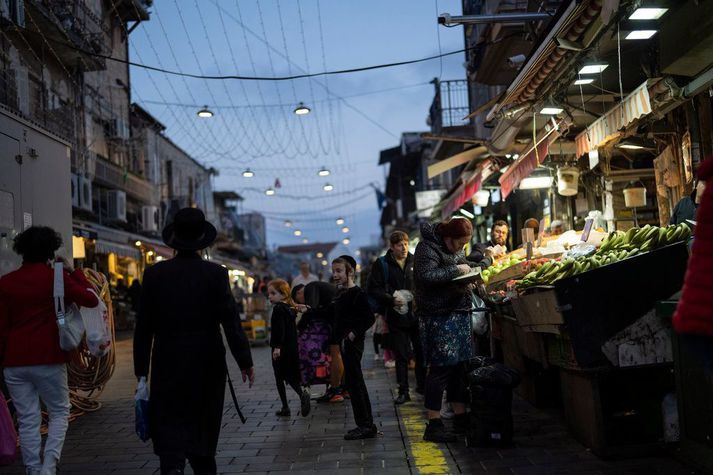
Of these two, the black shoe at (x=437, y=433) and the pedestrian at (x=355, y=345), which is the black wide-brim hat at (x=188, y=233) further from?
the black shoe at (x=437, y=433)

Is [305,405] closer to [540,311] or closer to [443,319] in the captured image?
[443,319]

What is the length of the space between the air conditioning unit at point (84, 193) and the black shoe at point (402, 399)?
15.8 metres

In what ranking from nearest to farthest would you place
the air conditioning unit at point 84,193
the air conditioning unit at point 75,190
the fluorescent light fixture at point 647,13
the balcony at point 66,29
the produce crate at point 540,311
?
the produce crate at point 540,311 → the fluorescent light fixture at point 647,13 → the balcony at point 66,29 → the air conditioning unit at point 75,190 → the air conditioning unit at point 84,193

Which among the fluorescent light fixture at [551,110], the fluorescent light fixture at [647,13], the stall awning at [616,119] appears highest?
the fluorescent light fixture at [647,13]

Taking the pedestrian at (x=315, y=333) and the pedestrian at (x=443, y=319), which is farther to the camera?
the pedestrian at (x=315, y=333)

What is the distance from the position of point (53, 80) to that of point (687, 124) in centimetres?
1817

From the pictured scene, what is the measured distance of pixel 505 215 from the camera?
65.0 ft

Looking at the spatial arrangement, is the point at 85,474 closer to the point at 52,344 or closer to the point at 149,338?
the point at 52,344

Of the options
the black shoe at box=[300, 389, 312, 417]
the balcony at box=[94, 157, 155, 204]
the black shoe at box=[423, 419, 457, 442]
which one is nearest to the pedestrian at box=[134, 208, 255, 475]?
the black shoe at box=[423, 419, 457, 442]

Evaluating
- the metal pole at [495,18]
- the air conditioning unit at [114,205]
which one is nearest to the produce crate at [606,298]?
the metal pole at [495,18]

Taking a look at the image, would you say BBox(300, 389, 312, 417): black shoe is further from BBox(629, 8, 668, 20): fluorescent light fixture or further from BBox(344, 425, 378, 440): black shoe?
BBox(629, 8, 668, 20): fluorescent light fixture

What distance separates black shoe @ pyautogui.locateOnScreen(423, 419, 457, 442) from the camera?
20.8 ft

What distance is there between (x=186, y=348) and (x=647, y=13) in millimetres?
4854

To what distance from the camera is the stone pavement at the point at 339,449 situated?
214 inches
